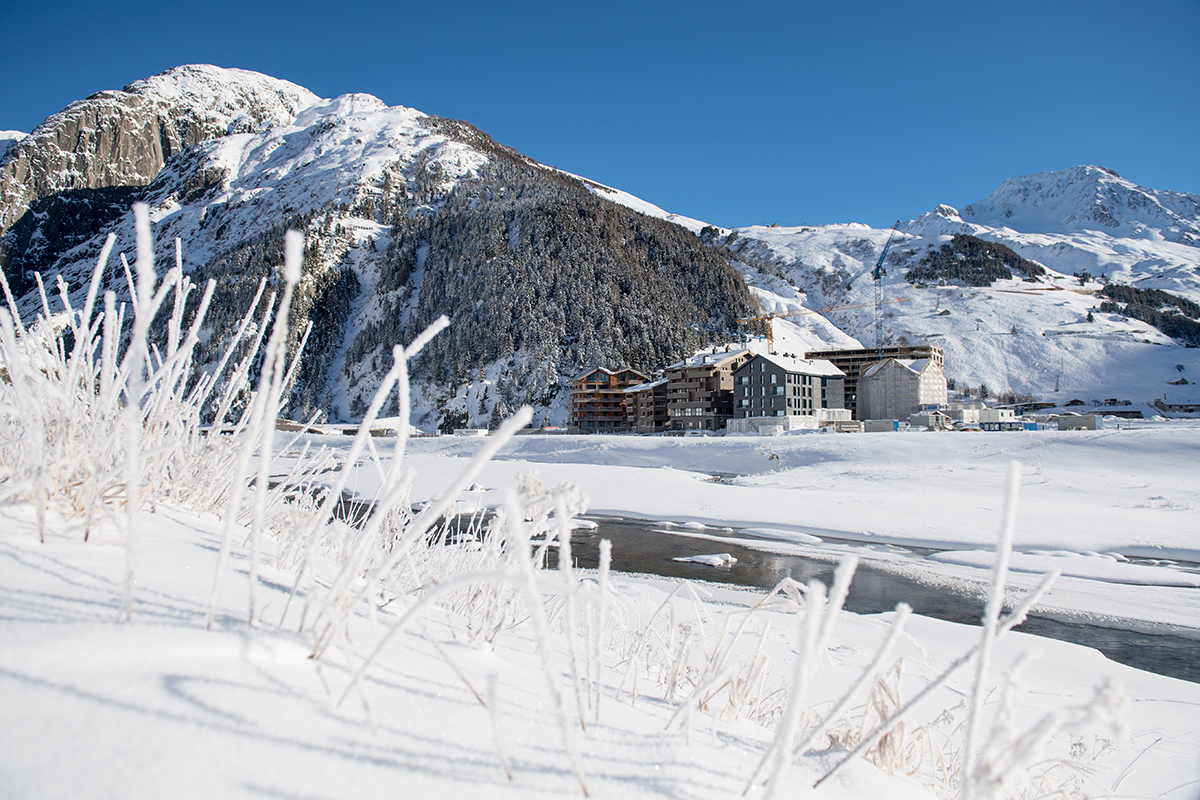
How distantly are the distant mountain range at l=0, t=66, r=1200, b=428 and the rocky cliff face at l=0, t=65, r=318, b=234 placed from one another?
1.31 feet

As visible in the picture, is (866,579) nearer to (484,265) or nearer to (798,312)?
(484,265)

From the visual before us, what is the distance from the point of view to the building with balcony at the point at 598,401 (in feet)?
168

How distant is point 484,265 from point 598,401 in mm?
21950

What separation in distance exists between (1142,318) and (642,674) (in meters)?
112

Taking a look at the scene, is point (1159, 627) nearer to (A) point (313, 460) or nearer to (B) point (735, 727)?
(B) point (735, 727)

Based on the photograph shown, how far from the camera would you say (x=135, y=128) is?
395 ft

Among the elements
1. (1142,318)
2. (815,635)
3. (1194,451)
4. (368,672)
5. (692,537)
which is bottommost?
(692,537)

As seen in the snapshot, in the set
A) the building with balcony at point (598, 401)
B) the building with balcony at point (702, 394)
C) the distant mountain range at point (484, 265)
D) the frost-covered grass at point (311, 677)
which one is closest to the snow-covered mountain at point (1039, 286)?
the distant mountain range at point (484, 265)

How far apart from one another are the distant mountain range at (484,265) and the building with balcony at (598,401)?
2.21 meters

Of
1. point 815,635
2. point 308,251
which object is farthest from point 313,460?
point 308,251

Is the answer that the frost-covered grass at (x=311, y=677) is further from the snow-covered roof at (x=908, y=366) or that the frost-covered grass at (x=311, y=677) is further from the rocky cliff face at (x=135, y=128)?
the rocky cliff face at (x=135, y=128)

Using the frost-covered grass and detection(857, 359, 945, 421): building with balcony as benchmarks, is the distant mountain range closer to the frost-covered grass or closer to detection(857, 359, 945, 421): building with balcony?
detection(857, 359, 945, 421): building with balcony

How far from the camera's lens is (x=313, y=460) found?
270 centimetres

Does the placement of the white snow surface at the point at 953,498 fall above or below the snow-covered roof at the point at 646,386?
below
